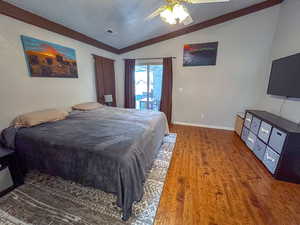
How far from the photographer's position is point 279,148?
1.85 meters

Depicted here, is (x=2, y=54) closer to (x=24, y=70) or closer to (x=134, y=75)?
(x=24, y=70)

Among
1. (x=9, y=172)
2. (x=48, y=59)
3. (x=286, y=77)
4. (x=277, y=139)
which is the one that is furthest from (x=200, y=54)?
(x=9, y=172)

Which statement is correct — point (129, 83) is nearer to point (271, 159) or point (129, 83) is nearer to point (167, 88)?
point (167, 88)

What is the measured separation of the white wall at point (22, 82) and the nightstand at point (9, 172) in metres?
0.70

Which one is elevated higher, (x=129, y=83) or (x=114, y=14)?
(x=114, y=14)

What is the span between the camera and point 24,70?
7.06 feet

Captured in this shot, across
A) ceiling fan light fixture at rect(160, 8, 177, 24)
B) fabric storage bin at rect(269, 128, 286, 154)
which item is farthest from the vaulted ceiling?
fabric storage bin at rect(269, 128, 286, 154)

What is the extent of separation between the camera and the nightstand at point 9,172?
154 centimetres

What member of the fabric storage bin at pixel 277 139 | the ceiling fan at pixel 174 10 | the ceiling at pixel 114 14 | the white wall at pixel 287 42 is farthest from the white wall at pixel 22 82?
the white wall at pixel 287 42

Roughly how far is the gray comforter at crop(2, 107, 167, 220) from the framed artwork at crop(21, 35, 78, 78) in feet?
3.82

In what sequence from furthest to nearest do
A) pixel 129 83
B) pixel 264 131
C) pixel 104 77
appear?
pixel 129 83, pixel 104 77, pixel 264 131

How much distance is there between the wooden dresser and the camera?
1.75 meters

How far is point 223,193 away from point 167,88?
3.13 metres

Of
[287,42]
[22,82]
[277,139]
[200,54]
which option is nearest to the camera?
[277,139]
